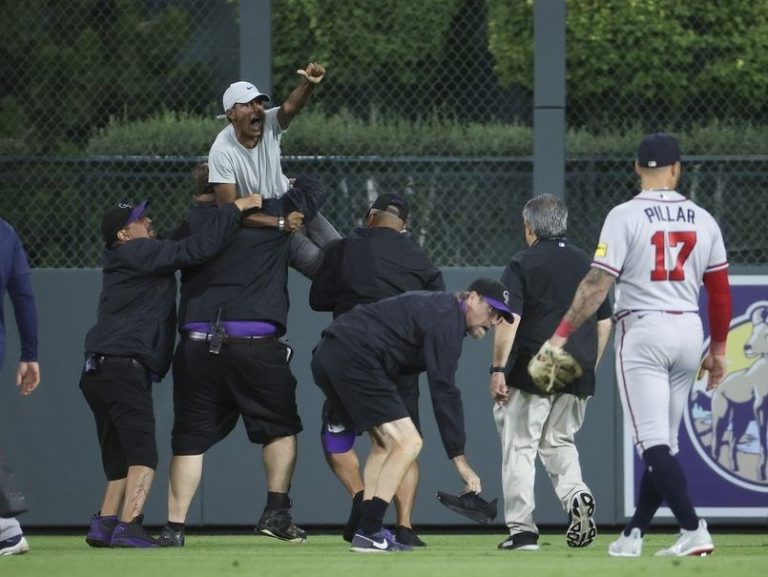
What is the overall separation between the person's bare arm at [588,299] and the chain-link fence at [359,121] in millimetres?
3326

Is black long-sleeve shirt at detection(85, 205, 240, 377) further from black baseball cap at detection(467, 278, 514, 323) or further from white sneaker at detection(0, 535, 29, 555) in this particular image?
black baseball cap at detection(467, 278, 514, 323)

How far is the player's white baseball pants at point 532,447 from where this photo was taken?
8672 millimetres

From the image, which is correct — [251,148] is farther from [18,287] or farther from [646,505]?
[646,505]

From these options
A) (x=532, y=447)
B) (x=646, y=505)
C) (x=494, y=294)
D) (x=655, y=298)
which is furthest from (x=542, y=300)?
(x=646, y=505)

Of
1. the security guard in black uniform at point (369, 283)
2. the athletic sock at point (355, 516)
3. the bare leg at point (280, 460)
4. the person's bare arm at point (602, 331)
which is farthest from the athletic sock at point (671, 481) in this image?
the bare leg at point (280, 460)

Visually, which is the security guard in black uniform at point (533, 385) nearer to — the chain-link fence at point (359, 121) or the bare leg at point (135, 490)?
the bare leg at point (135, 490)

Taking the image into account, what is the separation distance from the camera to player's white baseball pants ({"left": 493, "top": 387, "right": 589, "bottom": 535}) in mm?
8672

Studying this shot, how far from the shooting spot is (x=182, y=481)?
28.4 ft

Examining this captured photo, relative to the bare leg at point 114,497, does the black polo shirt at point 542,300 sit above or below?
above

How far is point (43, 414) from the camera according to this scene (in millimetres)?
10648

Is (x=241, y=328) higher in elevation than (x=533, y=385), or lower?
higher

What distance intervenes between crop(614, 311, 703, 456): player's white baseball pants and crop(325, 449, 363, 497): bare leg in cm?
185

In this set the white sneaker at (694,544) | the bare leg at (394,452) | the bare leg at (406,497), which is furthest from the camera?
the bare leg at (406,497)

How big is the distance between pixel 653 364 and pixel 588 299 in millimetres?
401
